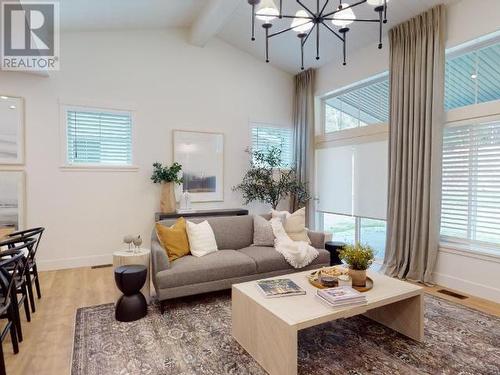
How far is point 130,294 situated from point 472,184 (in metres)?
3.89

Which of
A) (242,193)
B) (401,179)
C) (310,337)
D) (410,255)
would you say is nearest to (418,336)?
(310,337)

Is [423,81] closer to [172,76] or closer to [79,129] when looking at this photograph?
[172,76]

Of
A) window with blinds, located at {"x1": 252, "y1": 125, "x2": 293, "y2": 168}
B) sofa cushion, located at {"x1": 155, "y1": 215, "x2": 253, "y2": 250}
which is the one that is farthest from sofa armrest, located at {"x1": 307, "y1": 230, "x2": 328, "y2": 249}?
window with blinds, located at {"x1": 252, "y1": 125, "x2": 293, "y2": 168}

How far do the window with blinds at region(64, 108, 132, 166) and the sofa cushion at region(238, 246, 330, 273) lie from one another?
2.54m

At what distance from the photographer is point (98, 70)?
15.0 feet

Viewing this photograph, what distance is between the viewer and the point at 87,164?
4.54 meters

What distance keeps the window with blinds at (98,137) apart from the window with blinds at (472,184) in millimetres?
4456

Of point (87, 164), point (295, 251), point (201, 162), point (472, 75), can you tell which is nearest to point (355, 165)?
point (472, 75)

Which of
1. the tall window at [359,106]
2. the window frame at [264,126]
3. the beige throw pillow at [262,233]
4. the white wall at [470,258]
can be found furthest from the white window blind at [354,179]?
the beige throw pillow at [262,233]

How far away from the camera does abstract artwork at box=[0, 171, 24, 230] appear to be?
400cm

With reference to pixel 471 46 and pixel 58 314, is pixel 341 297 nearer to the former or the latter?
pixel 58 314

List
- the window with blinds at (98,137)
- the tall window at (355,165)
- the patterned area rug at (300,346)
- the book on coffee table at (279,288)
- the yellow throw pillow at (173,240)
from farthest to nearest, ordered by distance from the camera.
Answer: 1. the tall window at (355,165)
2. the window with blinds at (98,137)
3. the yellow throw pillow at (173,240)
4. the book on coffee table at (279,288)
5. the patterned area rug at (300,346)

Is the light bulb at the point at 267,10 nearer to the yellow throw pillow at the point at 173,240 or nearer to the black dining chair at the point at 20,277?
the yellow throw pillow at the point at 173,240

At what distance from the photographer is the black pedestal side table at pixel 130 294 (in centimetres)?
272
